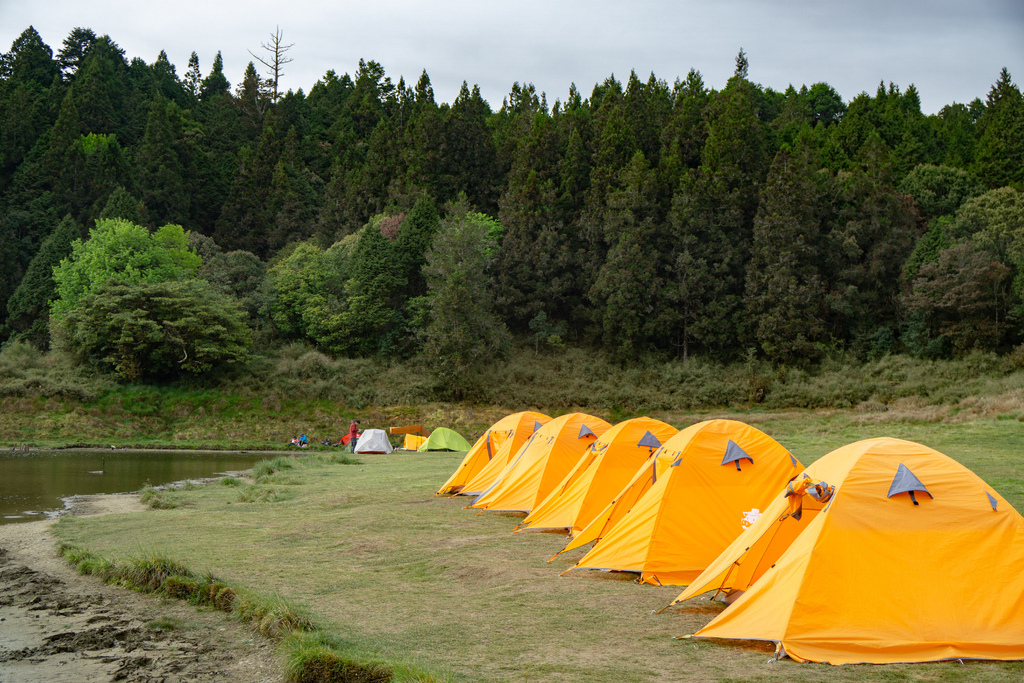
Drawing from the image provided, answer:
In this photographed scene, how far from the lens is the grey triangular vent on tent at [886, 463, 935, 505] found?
6301mm

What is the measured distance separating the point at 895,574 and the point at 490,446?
11.6m

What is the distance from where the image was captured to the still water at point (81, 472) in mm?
16081

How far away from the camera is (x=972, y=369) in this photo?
118 feet

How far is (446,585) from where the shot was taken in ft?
28.1

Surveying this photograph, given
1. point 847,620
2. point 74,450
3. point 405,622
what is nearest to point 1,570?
point 405,622

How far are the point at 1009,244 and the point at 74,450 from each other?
43.3 meters

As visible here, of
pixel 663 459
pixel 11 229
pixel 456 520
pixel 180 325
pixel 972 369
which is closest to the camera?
pixel 663 459

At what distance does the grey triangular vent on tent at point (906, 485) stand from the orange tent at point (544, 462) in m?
7.20

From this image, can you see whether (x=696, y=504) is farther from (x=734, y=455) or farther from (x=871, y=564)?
(x=871, y=564)

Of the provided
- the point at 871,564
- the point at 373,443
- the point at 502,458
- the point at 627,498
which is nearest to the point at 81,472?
the point at 373,443

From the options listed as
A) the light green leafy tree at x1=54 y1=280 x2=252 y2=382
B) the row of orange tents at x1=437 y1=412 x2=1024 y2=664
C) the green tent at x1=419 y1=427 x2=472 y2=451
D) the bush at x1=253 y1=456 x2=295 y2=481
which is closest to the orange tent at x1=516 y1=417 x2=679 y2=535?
the row of orange tents at x1=437 y1=412 x2=1024 y2=664

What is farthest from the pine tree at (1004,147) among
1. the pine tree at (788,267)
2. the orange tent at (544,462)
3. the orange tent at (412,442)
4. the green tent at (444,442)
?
the orange tent at (544,462)

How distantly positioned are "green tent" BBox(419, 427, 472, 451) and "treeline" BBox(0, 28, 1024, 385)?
9.22 metres

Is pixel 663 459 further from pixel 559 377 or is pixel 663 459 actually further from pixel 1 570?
pixel 559 377
